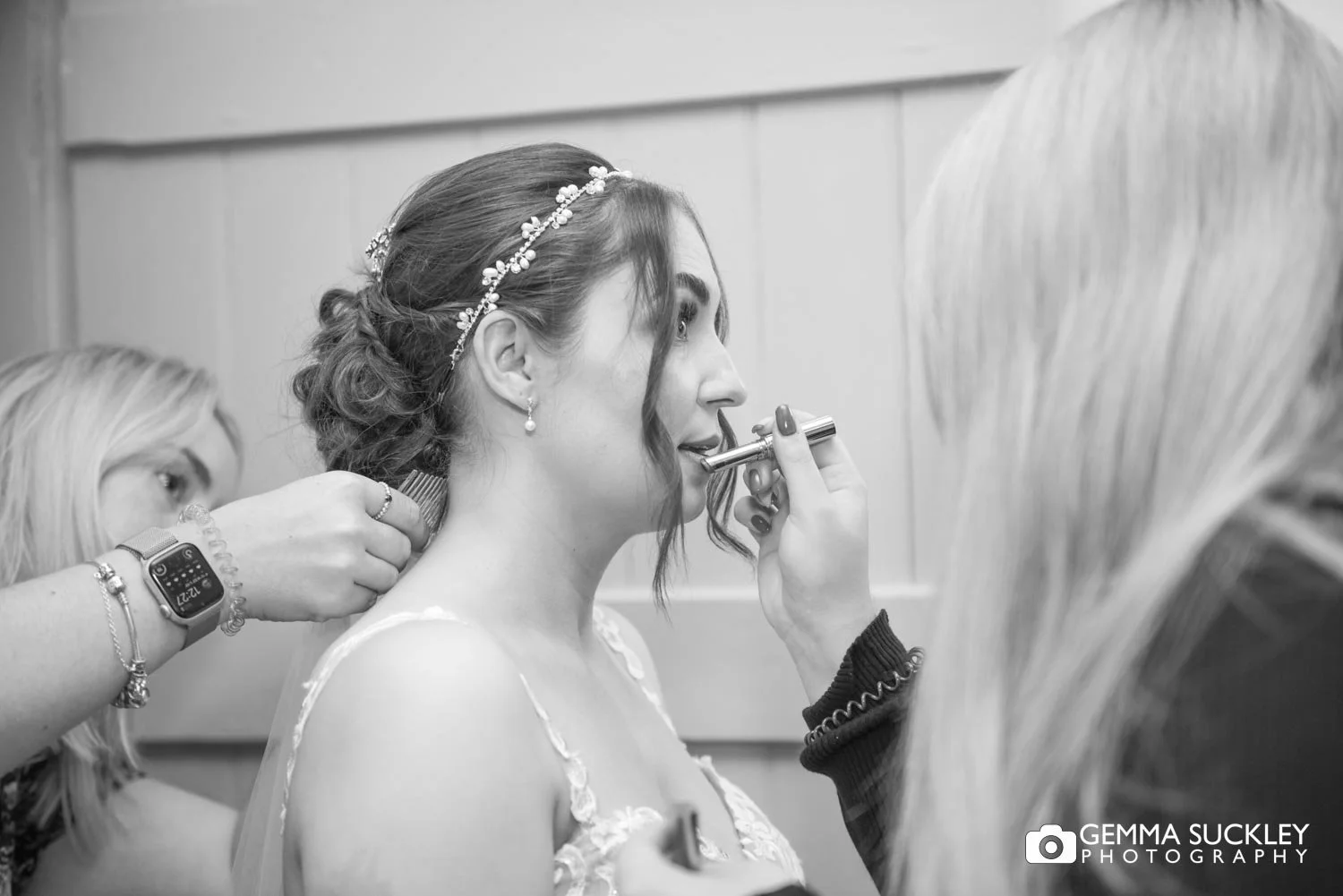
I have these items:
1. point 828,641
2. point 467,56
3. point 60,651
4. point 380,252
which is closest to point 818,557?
point 828,641

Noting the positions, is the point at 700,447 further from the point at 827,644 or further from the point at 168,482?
the point at 168,482

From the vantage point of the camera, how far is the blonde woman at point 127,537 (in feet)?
3.45

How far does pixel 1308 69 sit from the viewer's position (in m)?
0.69

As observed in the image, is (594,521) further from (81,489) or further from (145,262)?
(145,262)

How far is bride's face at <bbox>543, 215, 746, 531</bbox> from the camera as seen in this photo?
108 centimetres

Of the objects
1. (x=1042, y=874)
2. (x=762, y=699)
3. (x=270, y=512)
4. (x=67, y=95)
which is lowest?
(x=762, y=699)

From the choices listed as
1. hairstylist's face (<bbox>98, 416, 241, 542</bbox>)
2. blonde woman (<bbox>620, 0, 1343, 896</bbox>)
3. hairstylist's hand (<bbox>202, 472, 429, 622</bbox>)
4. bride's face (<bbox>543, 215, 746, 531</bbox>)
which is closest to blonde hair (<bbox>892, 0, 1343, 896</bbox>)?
blonde woman (<bbox>620, 0, 1343, 896</bbox>)

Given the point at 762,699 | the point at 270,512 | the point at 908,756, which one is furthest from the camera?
the point at 762,699

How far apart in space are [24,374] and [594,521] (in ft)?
2.51

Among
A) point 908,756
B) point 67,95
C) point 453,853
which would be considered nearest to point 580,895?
point 453,853

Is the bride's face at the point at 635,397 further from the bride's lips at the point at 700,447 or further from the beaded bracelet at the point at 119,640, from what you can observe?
the beaded bracelet at the point at 119,640

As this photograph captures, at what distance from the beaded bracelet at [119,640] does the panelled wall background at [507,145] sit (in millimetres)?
478

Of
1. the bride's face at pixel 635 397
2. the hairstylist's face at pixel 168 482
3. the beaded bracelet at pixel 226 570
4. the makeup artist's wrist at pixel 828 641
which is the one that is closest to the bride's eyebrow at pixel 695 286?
the bride's face at pixel 635 397

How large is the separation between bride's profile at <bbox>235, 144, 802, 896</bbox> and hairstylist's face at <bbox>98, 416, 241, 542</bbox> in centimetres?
28
